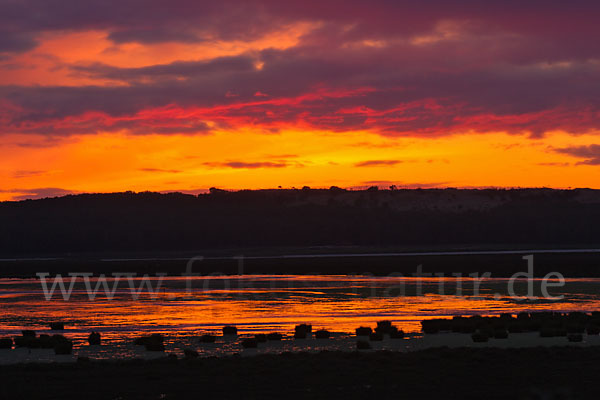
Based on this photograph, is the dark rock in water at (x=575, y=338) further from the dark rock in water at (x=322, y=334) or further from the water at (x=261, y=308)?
the dark rock in water at (x=322, y=334)

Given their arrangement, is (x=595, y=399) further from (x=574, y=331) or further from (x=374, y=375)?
(x=574, y=331)

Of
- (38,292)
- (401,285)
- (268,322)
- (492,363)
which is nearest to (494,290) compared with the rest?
(401,285)

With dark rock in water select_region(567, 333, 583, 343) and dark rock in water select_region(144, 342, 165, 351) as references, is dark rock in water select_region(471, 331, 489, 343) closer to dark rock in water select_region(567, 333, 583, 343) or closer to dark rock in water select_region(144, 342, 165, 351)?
dark rock in water select_region(567, 333, 583, 343)

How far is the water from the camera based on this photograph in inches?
1433

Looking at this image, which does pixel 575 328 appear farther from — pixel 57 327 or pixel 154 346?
pixel 57 327

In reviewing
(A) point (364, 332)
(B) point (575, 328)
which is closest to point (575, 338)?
(B) point (575, 328)

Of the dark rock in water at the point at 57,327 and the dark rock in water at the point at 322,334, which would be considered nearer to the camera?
the dark rock in water at the point at 322,334

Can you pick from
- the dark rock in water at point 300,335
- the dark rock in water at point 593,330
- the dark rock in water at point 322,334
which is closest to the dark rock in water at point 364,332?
the dark rock in water at point 322,334

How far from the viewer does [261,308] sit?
5509 cm

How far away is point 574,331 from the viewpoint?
38.2 meters

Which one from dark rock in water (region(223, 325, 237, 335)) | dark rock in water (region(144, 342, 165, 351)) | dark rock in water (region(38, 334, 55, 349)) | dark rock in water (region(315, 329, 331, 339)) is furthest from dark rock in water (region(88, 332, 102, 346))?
dark rock in water (region(315, 329, 331, 339))

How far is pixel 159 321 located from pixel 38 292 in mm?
32867

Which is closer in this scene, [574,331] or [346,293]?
[574,331]

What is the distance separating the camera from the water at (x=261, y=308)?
119 ft
